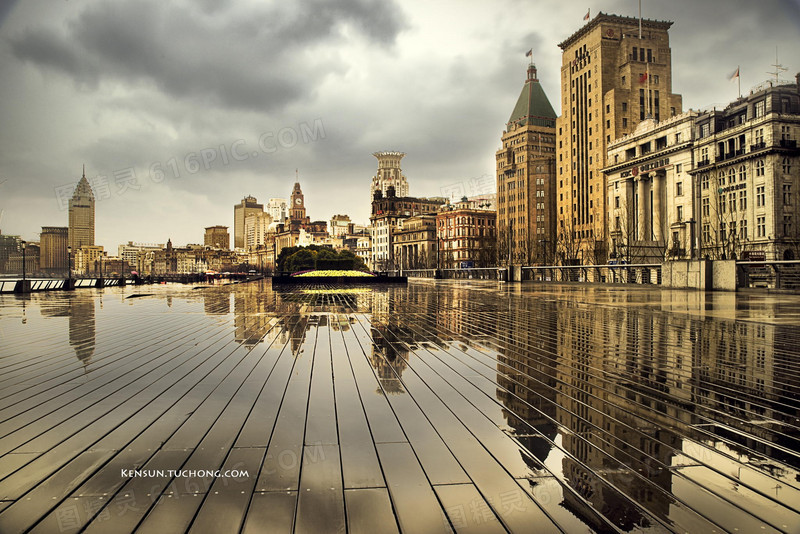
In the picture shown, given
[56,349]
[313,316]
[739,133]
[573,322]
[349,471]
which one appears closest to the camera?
[349,471]

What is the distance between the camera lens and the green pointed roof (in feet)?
368

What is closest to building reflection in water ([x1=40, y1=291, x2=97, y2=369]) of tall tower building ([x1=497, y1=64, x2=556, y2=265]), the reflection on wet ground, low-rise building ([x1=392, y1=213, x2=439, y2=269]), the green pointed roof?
the reflection on wet ground

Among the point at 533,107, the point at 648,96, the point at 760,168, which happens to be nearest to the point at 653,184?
the point at 760,168

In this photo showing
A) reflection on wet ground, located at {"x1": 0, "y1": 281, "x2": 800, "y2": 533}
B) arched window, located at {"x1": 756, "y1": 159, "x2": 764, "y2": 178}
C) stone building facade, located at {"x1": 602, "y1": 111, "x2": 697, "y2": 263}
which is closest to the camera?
reflection on wet ground, located at {"x1": 0, "y1": 281, "x2": 800, "y2": 533}

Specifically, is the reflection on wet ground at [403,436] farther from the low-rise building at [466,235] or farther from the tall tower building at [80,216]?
the low-rise building at [466,235]

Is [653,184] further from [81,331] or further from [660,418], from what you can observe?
[660,418]

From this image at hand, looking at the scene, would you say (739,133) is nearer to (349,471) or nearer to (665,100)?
(665,100)

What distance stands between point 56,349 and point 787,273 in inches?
1146

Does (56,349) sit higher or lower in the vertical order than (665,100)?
lower

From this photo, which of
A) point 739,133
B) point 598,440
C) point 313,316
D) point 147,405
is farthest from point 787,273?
point 739,133

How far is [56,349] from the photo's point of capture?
268 inches

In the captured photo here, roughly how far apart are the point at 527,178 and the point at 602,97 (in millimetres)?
26260

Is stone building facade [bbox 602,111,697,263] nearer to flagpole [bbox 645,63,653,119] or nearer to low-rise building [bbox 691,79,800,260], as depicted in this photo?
low-rise building [bbox 691,79,800,260]

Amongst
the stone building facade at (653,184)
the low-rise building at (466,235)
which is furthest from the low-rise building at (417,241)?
the stone building facade at (653,184)
